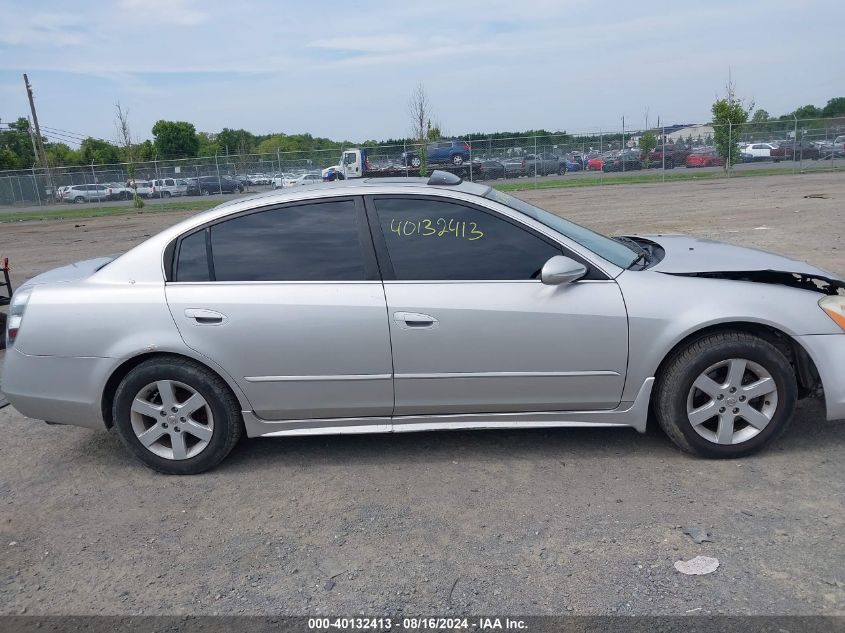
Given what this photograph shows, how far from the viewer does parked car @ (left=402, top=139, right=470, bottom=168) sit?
3281cm

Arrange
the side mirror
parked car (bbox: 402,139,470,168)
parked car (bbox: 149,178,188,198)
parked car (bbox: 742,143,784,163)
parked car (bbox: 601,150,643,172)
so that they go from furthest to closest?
parked car (bbox: 601,150,643,172) < parked car (bbox: 149,178,188,198) < parked car (bbox: 742,143,784,163) < parked car (bbox: 402,139,470,168) < the side mirror

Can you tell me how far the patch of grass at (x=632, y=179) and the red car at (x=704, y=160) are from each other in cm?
50

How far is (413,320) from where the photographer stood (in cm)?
396

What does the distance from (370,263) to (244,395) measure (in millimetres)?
1042

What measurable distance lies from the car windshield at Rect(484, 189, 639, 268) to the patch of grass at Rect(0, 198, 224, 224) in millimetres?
27947

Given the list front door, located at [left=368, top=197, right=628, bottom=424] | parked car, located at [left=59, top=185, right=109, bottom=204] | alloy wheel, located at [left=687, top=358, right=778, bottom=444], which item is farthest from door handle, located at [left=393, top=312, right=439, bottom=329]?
parked car, located at [left=59, top=185, right=109, bottom=204]

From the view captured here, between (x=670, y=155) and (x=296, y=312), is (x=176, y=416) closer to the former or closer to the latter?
(x=296, y=312)

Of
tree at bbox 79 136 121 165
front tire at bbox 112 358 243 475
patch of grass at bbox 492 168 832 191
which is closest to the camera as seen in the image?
front tire at bbox 112 358 243 475

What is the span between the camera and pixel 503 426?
412 centimetres

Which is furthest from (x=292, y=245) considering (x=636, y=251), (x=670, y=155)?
(x=670, y=155)

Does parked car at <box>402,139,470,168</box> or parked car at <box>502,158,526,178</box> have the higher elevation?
parked car at <box>402,139,470,168</box>

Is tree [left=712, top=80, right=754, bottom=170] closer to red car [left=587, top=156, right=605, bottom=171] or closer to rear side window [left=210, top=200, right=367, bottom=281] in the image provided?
red car [left=587, top=156, right=605, bottom=171]

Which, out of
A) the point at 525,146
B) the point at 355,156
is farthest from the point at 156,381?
the point at 525,146

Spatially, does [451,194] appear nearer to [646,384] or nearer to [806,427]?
[646,384]
